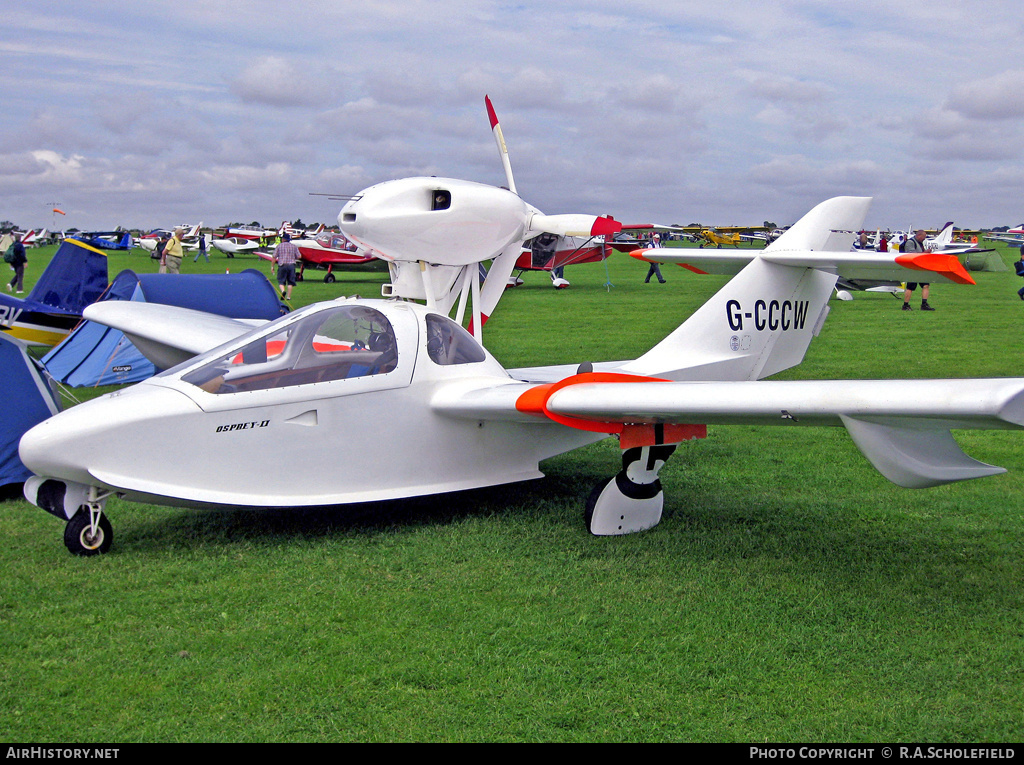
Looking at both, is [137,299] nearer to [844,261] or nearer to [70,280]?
[70,280]

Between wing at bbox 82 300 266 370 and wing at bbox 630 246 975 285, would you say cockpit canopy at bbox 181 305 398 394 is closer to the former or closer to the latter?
wing at bbox 630 246 975 285

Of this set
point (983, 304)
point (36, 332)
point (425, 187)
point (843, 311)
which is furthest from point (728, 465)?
point (983, 304)

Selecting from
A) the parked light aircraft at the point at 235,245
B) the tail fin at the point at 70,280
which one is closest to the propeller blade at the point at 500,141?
the tail fin at the point at 70,280

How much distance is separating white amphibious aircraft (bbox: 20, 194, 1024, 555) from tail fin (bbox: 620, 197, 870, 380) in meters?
0.26

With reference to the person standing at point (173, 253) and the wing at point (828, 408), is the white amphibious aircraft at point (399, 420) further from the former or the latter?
the person standing at point (173, 253)

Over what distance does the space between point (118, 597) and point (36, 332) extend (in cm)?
853

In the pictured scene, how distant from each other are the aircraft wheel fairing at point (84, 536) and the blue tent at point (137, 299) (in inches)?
253

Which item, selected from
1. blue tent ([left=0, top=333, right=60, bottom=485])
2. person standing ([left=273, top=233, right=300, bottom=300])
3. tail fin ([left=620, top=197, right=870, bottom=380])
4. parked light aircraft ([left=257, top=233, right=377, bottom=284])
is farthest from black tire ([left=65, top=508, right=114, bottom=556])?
parked light aircraft ([left=257, top=233, right=377, bottom=284])

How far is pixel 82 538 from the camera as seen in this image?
549 centimetres

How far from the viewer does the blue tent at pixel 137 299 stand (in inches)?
461

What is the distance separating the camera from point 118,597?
4879 mm

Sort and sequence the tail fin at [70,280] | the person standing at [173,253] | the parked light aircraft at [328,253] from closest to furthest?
the tail fin at [70,280]
the person standing at [173,253]
the parked light aircraft at [328,253]

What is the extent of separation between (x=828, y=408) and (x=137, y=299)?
9.99m

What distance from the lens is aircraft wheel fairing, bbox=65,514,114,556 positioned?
548cm
